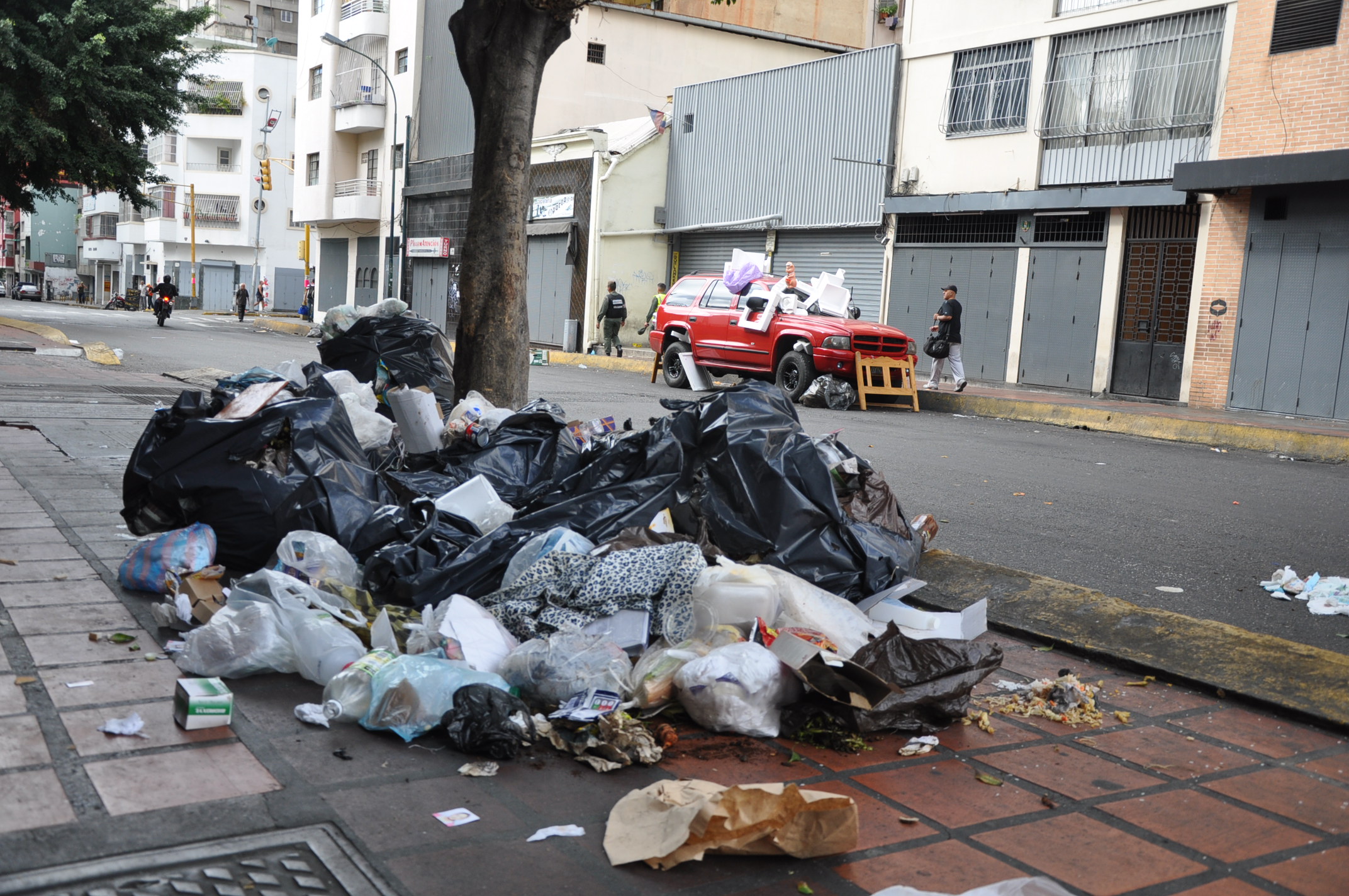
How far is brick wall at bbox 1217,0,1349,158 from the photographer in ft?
48.7

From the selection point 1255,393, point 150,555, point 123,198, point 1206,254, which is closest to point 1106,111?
point 1206,254

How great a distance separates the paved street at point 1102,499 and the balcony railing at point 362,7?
25.1m

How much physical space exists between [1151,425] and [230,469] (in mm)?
11753

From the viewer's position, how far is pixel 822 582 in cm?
443

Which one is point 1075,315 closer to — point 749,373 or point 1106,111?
point 1106,111

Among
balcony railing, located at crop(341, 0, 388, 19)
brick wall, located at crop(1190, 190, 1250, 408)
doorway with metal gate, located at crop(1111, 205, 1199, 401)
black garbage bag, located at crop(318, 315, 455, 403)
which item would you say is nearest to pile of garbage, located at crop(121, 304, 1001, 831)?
black garbage bag, located at crop(318, 315, 455, 403)

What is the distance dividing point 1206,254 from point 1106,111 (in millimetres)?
2940

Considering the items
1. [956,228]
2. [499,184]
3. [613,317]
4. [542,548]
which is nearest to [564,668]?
[542,548]

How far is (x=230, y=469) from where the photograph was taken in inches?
187

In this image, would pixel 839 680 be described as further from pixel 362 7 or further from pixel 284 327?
pixel 362 7

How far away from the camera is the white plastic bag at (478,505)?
4.77 m

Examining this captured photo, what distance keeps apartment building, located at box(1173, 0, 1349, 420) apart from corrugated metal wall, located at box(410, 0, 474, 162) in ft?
72.6

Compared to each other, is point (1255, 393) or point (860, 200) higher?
point (860, 200)

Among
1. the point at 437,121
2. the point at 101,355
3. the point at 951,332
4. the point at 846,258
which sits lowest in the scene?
the point at 101,355
